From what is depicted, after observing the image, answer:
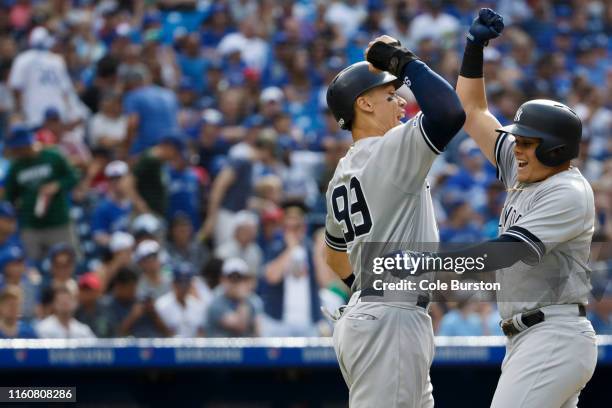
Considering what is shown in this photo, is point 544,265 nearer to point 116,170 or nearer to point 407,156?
point 407,156

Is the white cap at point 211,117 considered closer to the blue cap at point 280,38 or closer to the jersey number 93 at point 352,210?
the blue cap at point 280,38

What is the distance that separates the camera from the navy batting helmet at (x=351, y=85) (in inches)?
161

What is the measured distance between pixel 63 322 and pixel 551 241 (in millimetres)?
3887

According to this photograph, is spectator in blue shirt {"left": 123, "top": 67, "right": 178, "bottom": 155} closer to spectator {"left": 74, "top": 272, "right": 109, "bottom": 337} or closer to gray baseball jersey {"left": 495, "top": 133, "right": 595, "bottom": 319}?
spectator {"left": 74, "top": 272, "right": 109, "bottom": 337}

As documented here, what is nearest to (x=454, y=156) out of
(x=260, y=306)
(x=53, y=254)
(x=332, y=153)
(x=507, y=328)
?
(x=332, y=153)

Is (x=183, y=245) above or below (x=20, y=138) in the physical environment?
below

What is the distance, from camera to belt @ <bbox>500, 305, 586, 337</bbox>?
4012 millimetres

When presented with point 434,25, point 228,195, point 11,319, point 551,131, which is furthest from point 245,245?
point 434,25

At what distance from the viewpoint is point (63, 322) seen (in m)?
6.97

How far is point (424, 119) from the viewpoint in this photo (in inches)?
148

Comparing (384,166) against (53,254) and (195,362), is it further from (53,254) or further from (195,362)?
(53,254)

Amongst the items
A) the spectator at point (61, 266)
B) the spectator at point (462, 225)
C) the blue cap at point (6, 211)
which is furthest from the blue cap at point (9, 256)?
the spectator at point (462, 225)

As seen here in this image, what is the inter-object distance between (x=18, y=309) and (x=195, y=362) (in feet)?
4.44

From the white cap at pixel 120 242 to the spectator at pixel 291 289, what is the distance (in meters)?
0.97
